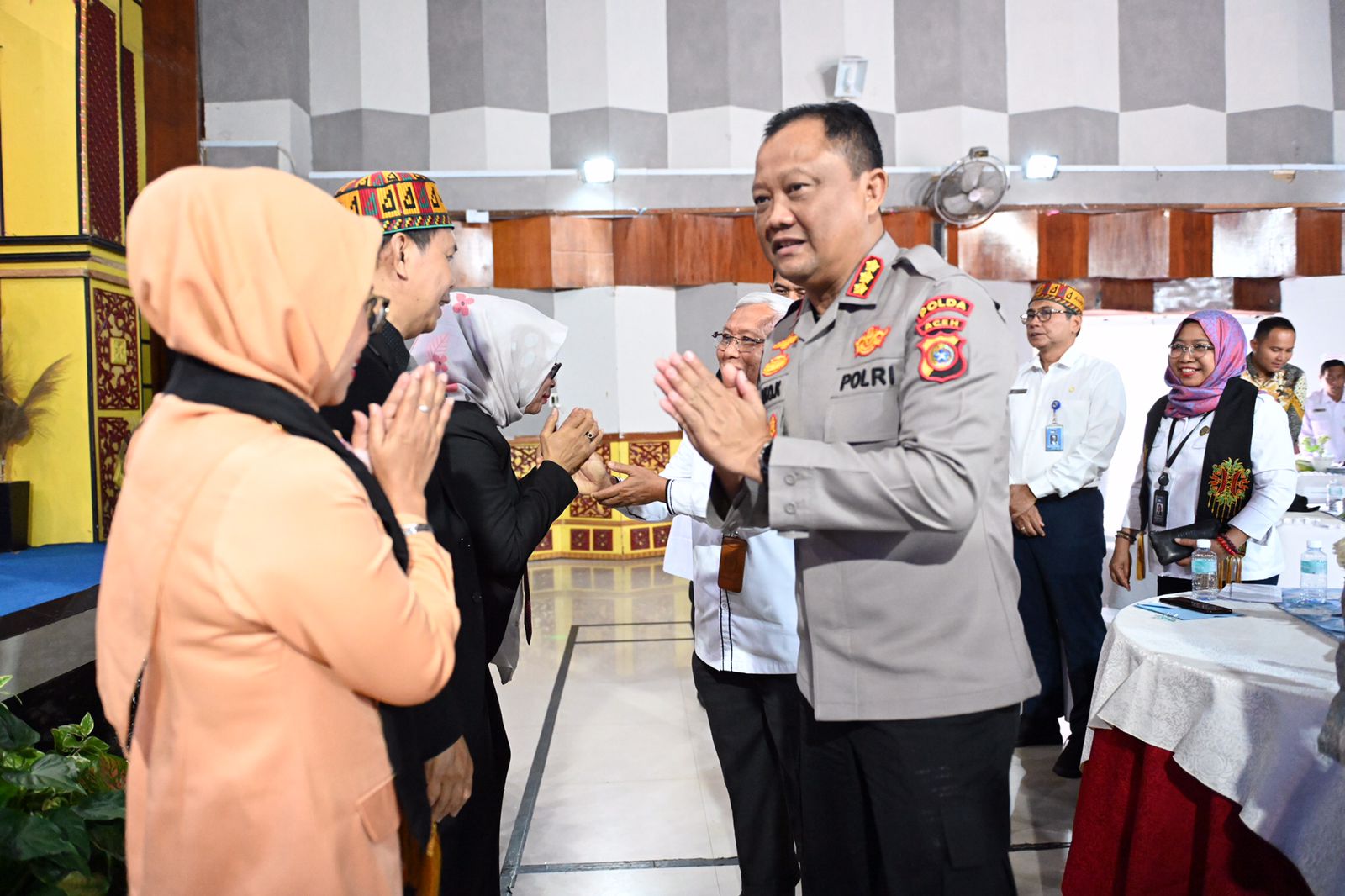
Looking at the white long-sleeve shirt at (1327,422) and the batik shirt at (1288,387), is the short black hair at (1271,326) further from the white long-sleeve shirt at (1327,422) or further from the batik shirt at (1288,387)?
the white long-sleeve shirt at (1327,422)

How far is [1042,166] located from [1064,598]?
5143 millimetres

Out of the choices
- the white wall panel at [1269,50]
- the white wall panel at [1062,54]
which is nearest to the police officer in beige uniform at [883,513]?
the white wall panel at [1062,54]

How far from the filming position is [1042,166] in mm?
7289

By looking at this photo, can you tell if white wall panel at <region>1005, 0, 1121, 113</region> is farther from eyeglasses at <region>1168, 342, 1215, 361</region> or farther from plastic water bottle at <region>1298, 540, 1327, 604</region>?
plastic water bottle at <region>1298, 540, 1327, 604</region>

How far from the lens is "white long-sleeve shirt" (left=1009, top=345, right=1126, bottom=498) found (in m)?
3.34

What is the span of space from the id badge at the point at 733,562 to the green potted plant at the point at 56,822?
1272 mm

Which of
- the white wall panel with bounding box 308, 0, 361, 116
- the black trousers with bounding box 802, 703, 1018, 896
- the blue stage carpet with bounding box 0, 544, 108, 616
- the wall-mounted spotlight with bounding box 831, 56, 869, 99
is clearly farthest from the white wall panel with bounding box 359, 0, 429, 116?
the black trousers with bounding box 802, 703, 1018, 896

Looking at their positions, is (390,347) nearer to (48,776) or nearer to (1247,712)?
(48,776)

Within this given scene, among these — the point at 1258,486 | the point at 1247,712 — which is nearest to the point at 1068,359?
the point at 1258,486

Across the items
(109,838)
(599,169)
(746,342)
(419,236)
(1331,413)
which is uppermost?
(599,169)

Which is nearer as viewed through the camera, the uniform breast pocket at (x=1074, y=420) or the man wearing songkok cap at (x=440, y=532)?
the man wearing songkok cap at (x=440, y=532)

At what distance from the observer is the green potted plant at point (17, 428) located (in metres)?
3.72

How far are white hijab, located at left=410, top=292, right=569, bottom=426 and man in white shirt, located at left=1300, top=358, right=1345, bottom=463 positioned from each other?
24.2 ft

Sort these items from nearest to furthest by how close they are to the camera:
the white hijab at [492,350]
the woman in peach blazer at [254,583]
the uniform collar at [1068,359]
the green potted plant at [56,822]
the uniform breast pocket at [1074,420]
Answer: the woman in peach blazer at [254,583] → the green potted plant at [56,822] → the white hijab at [492,350] → the uniform breast pocket at [1074,420] → the uniform collar at [1068,359]
